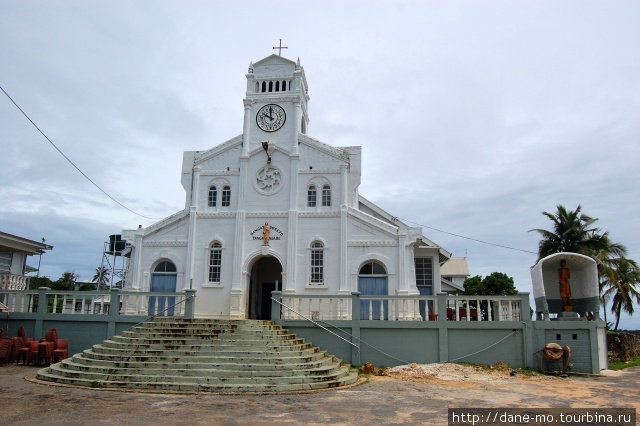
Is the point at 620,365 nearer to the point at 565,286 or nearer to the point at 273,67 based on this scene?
the point at 565,286

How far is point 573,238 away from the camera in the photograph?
3153 cm

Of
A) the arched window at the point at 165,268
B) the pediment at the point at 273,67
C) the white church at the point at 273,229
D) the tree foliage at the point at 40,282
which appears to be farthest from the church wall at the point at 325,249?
the tree foliage at the point at 40,282

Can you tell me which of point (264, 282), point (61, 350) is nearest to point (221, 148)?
point (264, 282)

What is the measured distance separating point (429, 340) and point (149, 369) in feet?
28.4

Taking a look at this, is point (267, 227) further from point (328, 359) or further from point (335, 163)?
point (328, 359)

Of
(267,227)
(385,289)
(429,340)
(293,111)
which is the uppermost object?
(293,111)

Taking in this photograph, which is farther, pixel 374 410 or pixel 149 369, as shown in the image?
pixel 149 369

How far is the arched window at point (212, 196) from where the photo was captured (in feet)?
76.9

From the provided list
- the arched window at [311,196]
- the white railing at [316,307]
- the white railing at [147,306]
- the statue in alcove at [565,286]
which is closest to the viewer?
the statue in alcove at [565,286]

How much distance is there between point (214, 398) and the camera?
11523 mm

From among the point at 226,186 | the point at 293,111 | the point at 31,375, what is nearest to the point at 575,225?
the point at 293,111

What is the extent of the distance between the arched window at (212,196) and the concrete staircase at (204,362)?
307 inches

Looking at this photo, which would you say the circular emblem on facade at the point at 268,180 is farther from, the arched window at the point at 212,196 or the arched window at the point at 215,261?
the arched window at the point at 215,261

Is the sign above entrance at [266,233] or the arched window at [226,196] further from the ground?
the arched window at [226,196]
